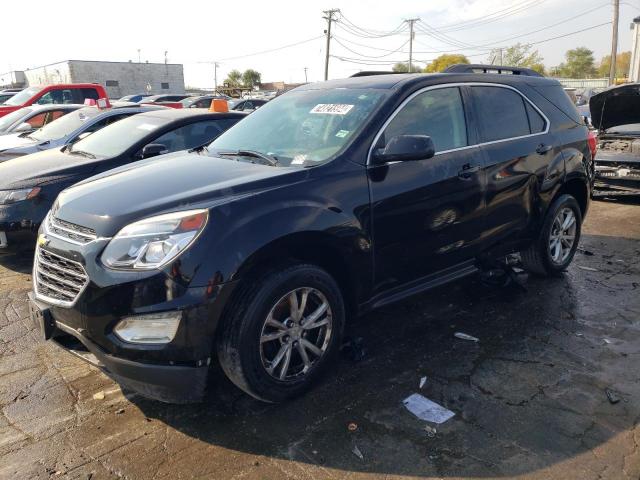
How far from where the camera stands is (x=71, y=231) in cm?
294

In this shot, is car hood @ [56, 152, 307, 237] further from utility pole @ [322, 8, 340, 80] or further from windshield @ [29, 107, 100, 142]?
utility pole @ [322, 8, 340, 80]

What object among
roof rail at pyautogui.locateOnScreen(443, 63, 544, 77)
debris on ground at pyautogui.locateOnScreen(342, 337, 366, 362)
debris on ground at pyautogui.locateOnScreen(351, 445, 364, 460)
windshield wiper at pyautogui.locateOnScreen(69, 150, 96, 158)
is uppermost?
roof rail at pyautogui.locateOnScreen(443, 63, 544, 77)

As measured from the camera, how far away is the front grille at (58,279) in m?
2.76

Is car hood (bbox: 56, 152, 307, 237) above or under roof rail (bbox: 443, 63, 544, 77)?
under

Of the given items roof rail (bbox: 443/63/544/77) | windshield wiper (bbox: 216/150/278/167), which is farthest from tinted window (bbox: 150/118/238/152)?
roof rail (bbox: 443/63/544/77)

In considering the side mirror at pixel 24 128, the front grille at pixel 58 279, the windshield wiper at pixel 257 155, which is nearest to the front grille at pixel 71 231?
the front grille at pixel 58 279

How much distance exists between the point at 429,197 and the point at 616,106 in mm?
6077

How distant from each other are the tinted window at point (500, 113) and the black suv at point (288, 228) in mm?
14

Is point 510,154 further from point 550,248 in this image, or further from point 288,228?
point 288,228

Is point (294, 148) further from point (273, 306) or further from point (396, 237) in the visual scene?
point (273, 306)

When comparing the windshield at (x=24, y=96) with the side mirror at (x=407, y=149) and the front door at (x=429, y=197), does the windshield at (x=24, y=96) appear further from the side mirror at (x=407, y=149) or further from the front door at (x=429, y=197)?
the side mirror at (x=407, y=149)

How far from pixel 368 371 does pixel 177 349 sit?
1370 mm

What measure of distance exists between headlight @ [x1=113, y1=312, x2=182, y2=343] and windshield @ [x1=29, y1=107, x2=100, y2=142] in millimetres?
6044

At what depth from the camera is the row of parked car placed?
2.65 metres
